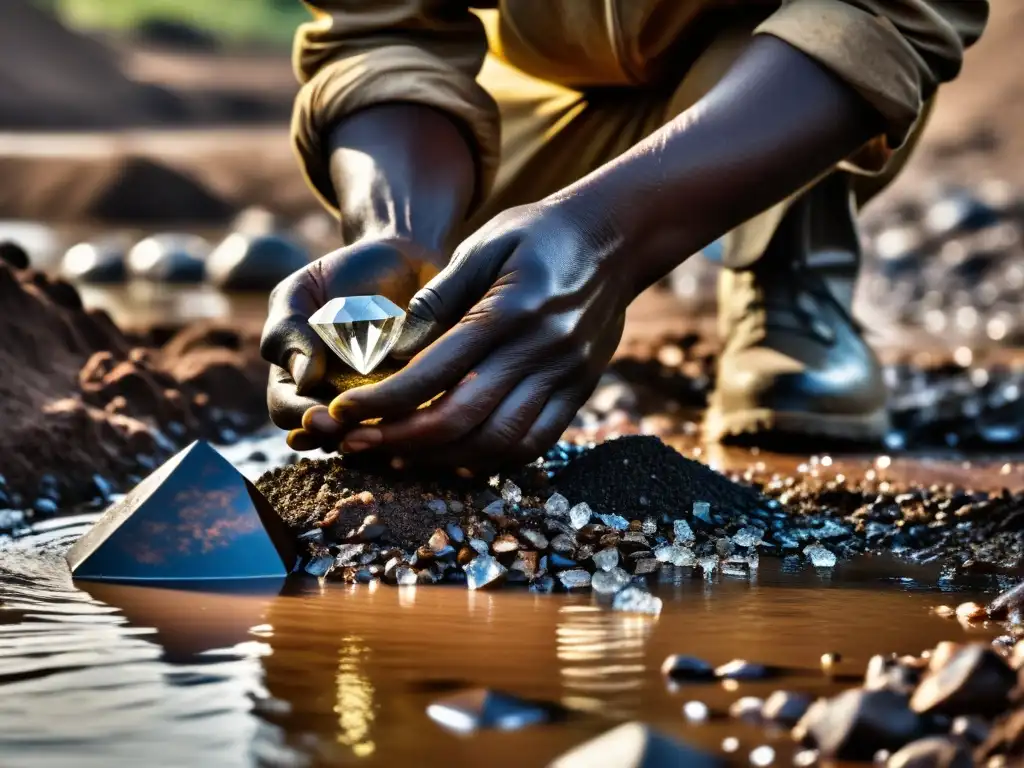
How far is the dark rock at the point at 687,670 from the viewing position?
4.53 feet

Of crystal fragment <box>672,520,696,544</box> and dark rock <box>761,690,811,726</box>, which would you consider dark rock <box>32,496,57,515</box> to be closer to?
crystal fragment <box>672,520,696,544</box>

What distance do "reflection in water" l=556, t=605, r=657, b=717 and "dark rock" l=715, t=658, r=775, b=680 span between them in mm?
79

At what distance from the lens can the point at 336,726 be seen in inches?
48.3

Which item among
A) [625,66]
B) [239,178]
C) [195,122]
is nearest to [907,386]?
[625,66]

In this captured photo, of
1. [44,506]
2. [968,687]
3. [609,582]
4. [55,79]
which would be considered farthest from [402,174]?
[55,79]

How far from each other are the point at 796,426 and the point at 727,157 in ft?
3.11

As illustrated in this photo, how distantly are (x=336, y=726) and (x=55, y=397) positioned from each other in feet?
5.24

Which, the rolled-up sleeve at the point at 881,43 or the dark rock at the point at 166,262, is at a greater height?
the dark rock at the point at 166,262

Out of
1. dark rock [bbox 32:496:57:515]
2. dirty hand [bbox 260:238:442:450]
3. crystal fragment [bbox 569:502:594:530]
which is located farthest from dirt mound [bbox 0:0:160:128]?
crystal fragment [bbox 569:502:594:530]

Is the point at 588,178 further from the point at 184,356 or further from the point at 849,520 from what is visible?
the point at 184,356

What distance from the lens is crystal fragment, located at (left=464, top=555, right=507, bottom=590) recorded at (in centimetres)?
180

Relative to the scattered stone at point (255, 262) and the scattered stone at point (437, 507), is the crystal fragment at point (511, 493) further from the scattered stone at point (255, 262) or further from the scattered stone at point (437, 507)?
the scattered stone at point (255, 262)

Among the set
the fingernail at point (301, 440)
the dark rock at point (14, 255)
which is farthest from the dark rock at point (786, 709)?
the dark rock at point (14, 255)

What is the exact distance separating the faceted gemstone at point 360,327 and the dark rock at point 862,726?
83cm
